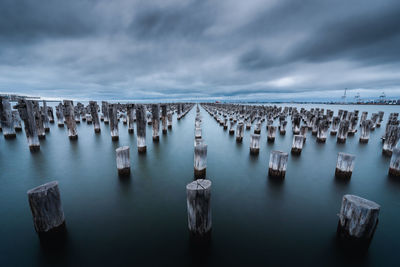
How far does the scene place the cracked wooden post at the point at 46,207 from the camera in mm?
2729

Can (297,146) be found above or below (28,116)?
below

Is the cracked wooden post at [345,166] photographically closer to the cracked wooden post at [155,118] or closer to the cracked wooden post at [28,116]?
the cracked wooden post at [155,118]

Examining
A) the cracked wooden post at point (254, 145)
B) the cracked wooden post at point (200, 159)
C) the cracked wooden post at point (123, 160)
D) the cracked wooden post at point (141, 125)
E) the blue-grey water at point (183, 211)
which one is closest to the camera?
the blue-grey water at point (183, 211)

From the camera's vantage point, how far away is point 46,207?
2854 mm

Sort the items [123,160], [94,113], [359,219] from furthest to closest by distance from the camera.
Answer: [94,113]
[123,160]
[359,219]

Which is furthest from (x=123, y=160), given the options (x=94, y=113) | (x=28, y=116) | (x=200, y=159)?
(x=94, y=113)

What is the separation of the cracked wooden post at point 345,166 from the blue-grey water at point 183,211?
29 centimetres

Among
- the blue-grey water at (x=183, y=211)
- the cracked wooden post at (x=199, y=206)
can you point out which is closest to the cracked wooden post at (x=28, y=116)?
the blue-grey water at (x=183, y=211)

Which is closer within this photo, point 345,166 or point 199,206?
point 199,206

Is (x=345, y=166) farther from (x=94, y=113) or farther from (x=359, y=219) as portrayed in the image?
(x=94, y=113)

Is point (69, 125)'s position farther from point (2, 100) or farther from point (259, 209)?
point (259, 209)

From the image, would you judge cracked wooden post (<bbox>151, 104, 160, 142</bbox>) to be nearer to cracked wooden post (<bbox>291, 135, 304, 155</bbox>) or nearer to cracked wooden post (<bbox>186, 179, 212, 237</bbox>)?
cracked wooden post (<bbox>186, 179, 212, 237</bbox>)

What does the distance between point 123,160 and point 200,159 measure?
8.74 feet

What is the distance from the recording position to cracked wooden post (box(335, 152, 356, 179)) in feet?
18.1
